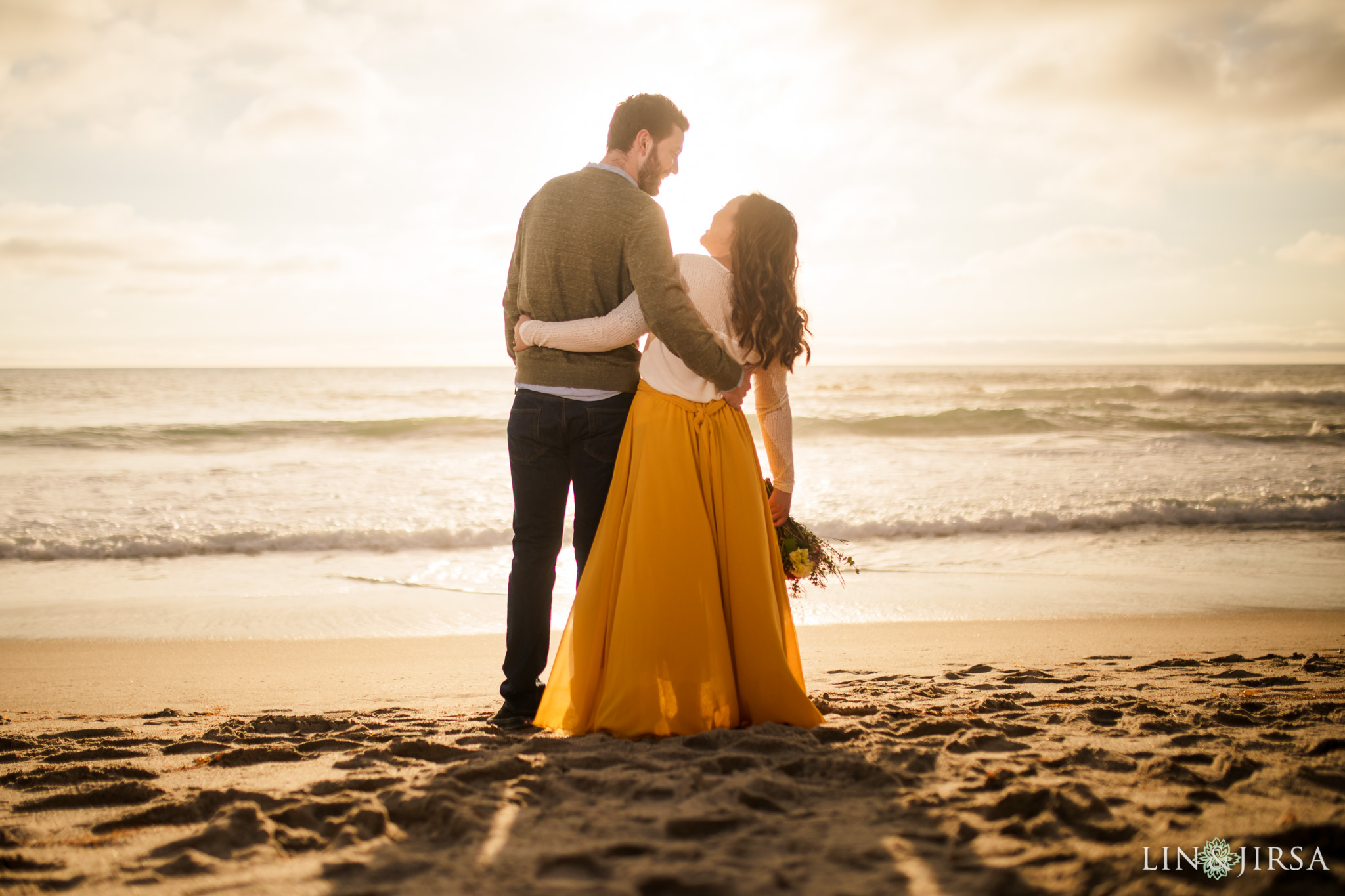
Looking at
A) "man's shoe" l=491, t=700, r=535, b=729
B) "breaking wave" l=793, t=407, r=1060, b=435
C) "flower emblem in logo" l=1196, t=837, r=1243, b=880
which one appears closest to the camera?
"flower emblem in logo" l=1196, t=837, r=1243, b=880

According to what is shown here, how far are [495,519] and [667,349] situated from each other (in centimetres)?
586

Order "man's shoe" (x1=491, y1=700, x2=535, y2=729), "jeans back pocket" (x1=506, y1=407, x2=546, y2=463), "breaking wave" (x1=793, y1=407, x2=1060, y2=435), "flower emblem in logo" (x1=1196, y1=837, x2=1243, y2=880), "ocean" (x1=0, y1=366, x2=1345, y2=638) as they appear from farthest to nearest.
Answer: "breaking wave" (x1=793, y1=407, x2=1060, y2=435), "ocean" (x1=0, y1=366, x2=1345, y2=638), "man's shoe" (x1=491, y1=700, x2=535, y2=729), "jeans back pocket" (x1=506, y1=407, x2=546, y2=463), "flower emblem in logo" (x1=1196, y1=837, x2=1243, y2=880)

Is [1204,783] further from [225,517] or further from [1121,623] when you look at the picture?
[225,517]

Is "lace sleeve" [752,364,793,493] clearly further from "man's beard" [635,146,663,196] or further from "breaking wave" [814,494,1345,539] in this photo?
"breaking wave" [814,494,1345,539]

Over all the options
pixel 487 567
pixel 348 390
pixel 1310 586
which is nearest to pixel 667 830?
pixel 487 567

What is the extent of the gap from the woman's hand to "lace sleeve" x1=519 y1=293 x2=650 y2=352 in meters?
0.10

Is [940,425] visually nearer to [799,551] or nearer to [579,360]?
[799,551]

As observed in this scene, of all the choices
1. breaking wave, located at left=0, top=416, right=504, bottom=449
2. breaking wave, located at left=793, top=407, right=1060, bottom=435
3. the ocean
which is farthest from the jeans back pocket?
breaking wave, located at left=0, top=416, right=504, bottom=449

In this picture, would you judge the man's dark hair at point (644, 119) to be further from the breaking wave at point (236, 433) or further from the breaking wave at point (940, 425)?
the breaking wave at point (236, 433)

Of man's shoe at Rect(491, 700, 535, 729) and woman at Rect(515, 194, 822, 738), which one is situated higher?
woman at Rect(515, 194, 822, 738)

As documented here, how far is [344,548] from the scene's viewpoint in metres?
7.07

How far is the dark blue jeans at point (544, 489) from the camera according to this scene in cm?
248

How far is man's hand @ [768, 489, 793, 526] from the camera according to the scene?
2.69 meters

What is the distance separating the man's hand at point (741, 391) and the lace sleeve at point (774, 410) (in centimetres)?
2
